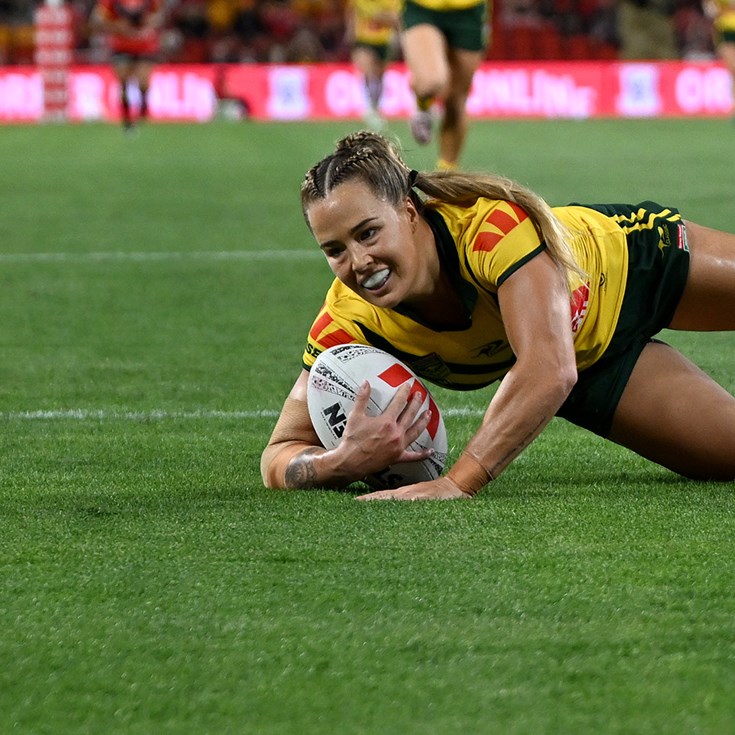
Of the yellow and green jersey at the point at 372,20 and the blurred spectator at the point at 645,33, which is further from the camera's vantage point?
the blurred spectator at the point at 645,33

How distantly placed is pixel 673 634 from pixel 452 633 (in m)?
0.36

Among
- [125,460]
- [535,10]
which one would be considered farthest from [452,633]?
[535,10]

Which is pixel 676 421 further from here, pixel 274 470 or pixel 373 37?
pixel 373 37

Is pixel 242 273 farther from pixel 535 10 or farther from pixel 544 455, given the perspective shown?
pixel 535 10

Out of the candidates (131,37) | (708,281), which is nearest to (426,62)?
(708,281)

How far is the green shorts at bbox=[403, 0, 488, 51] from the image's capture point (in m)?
11.4

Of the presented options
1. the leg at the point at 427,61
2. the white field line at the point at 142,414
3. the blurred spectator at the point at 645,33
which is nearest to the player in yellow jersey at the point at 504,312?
the white field line at the point at 142,414

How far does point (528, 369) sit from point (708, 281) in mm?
796

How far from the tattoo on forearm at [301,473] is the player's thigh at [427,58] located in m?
7.26

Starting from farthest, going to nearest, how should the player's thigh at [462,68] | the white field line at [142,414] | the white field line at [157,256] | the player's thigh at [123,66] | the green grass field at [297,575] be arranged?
the player's thigh at [123,66] → the player's thigh at [462,68] → the white field line at [157,256] → the white field line at [142,414] → the green grass field at [297,575]

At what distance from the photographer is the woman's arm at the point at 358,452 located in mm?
3818

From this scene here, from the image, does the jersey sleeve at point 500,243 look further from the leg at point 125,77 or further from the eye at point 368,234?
the leg at point 125,77

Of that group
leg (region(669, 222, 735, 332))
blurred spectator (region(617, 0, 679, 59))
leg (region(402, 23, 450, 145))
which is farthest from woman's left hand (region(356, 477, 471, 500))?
blurred spectator (region(617, 0, 679, 59))

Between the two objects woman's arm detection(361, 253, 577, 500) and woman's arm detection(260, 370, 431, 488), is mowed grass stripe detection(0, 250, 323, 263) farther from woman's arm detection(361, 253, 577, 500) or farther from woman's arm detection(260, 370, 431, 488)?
woman's arm detection(361, 253, 577, 500)
